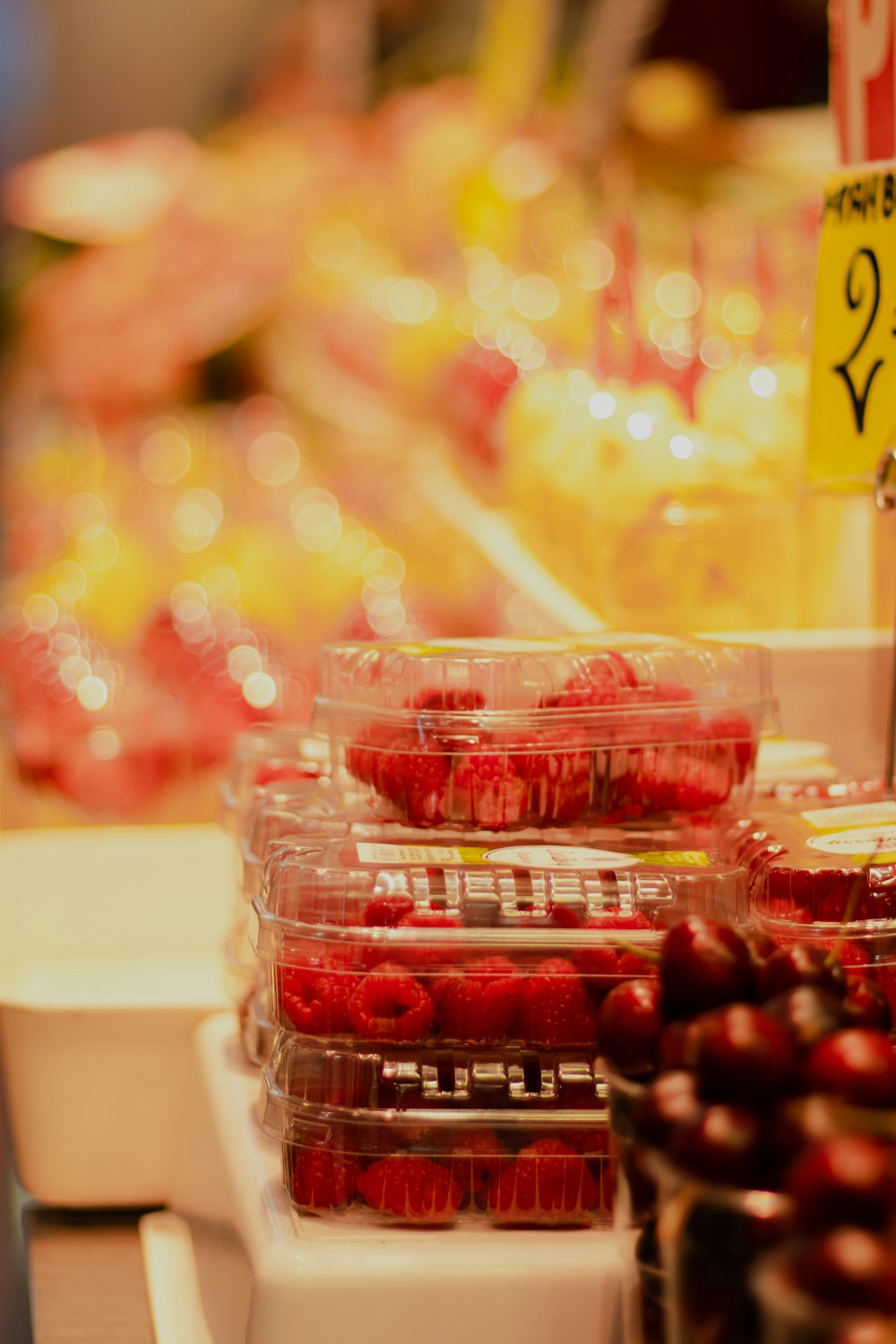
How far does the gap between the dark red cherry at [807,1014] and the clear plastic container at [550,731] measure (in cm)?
36

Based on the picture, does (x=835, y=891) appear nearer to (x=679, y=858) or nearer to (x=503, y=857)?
(x=679, y=858)

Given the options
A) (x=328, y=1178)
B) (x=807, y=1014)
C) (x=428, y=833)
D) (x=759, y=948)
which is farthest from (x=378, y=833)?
(x=807, y=1014)

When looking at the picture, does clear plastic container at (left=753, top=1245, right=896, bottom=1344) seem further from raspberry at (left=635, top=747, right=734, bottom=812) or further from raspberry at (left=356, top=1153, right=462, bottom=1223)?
raspberry at (left=635, top=747, right=734, bottom=812)

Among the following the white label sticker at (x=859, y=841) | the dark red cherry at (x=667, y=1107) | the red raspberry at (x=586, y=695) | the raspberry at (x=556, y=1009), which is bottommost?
the raspberry at (x=556, y=1009)

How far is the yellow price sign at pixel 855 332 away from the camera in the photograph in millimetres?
1246

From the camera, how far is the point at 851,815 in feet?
3.66

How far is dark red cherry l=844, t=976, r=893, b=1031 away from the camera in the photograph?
0.81 m

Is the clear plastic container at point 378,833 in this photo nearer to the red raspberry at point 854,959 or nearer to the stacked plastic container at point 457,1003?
the stacked plastic container at point 457,1003

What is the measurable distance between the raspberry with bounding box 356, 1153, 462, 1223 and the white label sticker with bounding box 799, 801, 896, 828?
33 centimetres

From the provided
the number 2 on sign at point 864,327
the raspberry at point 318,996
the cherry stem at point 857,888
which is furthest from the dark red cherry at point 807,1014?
the number 2 on sign at point 864,327

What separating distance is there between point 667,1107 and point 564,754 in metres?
0.43

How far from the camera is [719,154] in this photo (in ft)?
10.5

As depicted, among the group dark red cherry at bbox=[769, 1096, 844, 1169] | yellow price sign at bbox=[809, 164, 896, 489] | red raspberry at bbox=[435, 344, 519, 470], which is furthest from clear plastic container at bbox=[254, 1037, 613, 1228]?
red raspberry at bbox=[435, 344, 519, 470]

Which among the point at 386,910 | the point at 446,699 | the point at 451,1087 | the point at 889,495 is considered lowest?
the point at 451,1087
